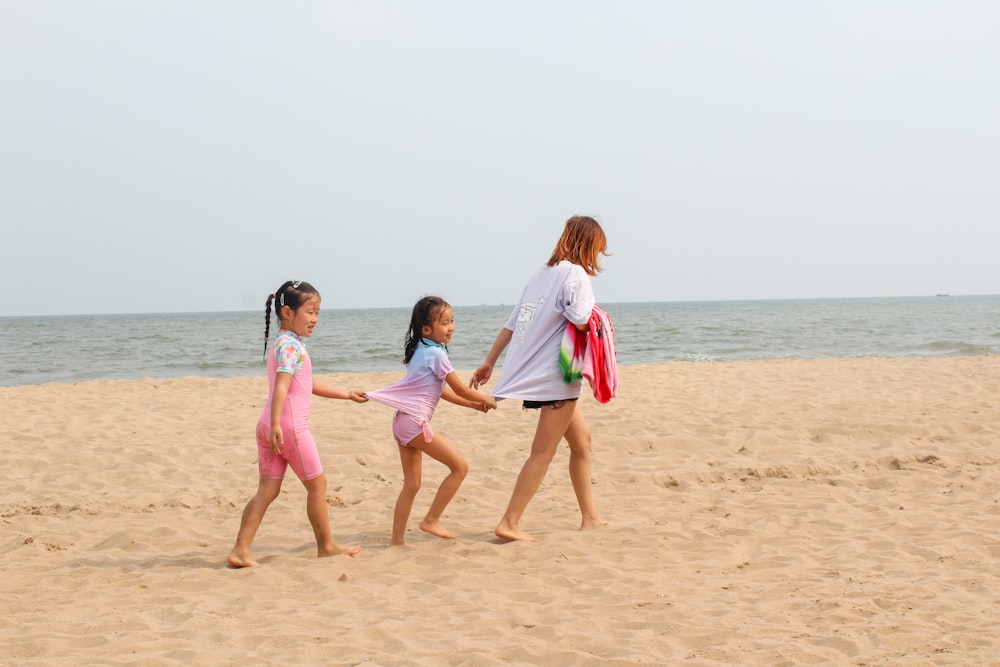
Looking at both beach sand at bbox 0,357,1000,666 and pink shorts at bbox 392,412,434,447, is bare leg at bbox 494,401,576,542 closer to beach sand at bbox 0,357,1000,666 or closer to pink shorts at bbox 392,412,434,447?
beach sand at bbox 0,357,1000,666

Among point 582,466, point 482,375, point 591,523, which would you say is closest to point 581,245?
point 482,375

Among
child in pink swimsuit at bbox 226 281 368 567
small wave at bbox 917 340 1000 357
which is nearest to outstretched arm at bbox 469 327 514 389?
child in pink swimsuit at bbox 226 281 368 567

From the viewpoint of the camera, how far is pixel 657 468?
6.56 m

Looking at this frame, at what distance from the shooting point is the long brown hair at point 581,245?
4570mm

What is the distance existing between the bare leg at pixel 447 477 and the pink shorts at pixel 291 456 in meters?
0.55

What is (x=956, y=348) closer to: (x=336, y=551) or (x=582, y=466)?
(x=582, y=466)

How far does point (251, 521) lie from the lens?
4.34 m

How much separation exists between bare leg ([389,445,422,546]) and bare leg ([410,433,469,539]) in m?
0.08

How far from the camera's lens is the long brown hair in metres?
4.57

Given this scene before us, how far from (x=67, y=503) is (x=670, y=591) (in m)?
4.25

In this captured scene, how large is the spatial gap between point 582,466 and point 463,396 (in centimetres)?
88

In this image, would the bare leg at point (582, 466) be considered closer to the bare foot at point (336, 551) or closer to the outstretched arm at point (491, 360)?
the outstretched arm at point (491, 360)

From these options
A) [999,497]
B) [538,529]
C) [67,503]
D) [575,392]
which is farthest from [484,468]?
[999,497]

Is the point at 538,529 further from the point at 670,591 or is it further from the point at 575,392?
the point at 670,591
